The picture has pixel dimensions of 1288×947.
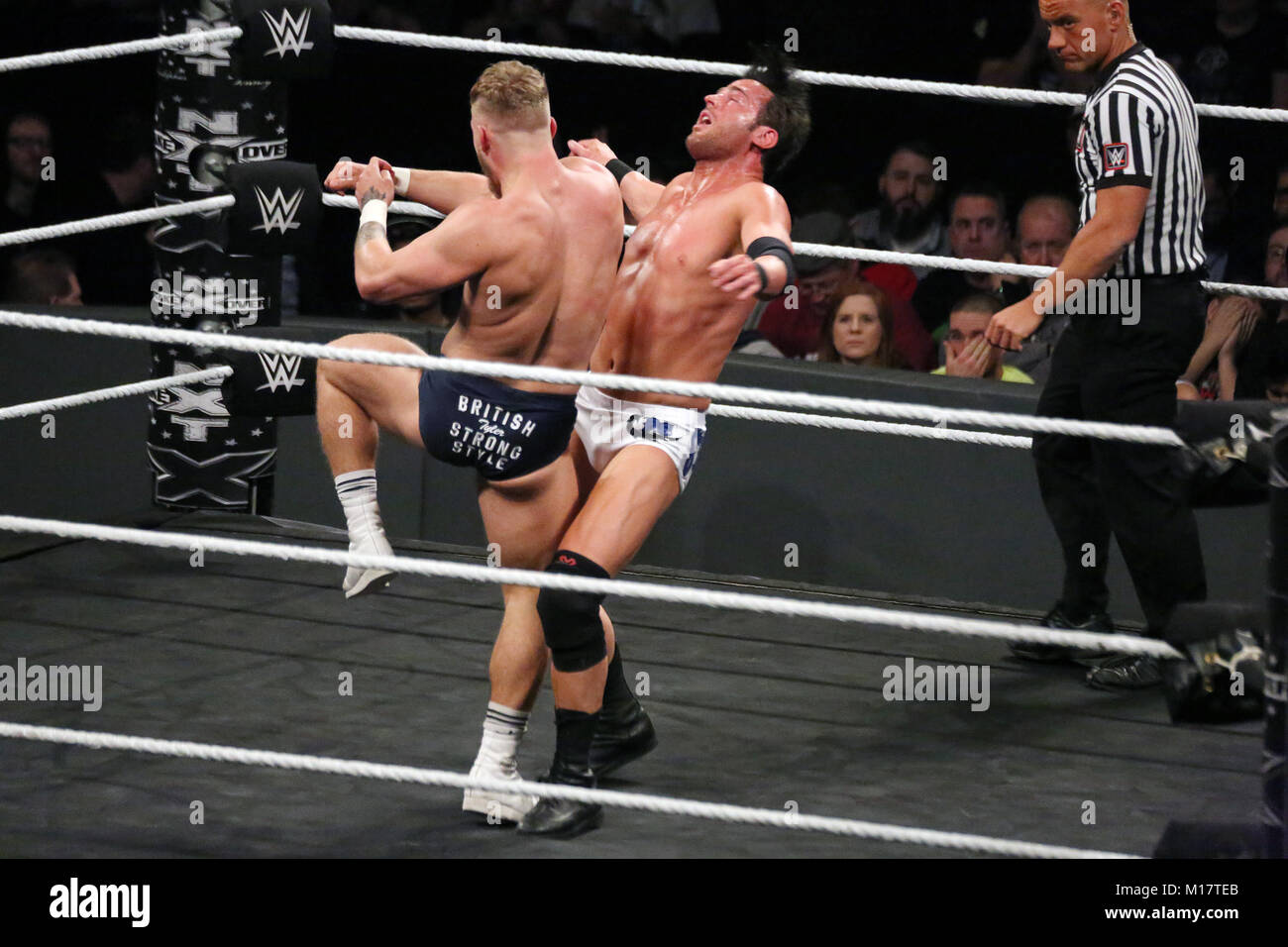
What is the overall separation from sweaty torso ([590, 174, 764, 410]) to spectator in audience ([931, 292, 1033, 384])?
1535mm

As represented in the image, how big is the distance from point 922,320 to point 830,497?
70cm

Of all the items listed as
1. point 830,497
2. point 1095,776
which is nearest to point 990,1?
point 830,497

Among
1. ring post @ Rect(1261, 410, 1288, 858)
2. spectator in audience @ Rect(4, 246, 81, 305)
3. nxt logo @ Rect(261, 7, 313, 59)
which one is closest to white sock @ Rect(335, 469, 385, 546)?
nxt logo @ Rect(261, 7, 313, 59)

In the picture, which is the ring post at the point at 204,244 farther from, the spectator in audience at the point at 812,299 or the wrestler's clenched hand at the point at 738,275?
the wrestler's clenched hand at the point at 738,275

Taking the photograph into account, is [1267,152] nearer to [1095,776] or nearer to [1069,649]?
[1069,649]

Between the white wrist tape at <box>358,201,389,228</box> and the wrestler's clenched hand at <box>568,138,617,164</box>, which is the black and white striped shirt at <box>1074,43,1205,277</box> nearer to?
the wrestler's clenched hand at <box>568,138,617,164</box>

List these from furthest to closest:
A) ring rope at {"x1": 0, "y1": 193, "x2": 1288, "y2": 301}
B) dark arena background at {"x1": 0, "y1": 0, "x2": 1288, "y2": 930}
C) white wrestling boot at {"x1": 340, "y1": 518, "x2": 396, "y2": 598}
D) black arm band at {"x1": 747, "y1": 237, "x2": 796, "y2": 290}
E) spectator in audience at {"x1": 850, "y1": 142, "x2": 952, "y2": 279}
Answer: spectator in audience at {"x1": 850, "y1": 142, "x2": 952, "y2": 279}
ring rope at {"x1": 0, "y1": 193, "x2": 1288, "y2": 301}
white wrestling boot at {"x1": 340, "y1": 518, "x2": 396, "y2": 598}
black arm band at {"x1": 747, "y1": 237, "x2": 796, "y2": 290}
dark arena background at {"x1": 0, "y1": 0, "x2": 1288, "y2": 930}

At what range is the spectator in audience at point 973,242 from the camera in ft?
16.2

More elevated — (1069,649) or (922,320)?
(922,320)

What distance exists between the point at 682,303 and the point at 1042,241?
6.54ft

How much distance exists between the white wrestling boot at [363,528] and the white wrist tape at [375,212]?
0.41 meters

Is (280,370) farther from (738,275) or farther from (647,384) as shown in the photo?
(647,384)

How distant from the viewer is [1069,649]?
3.91 meters

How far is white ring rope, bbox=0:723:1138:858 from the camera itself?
94.0 inches
